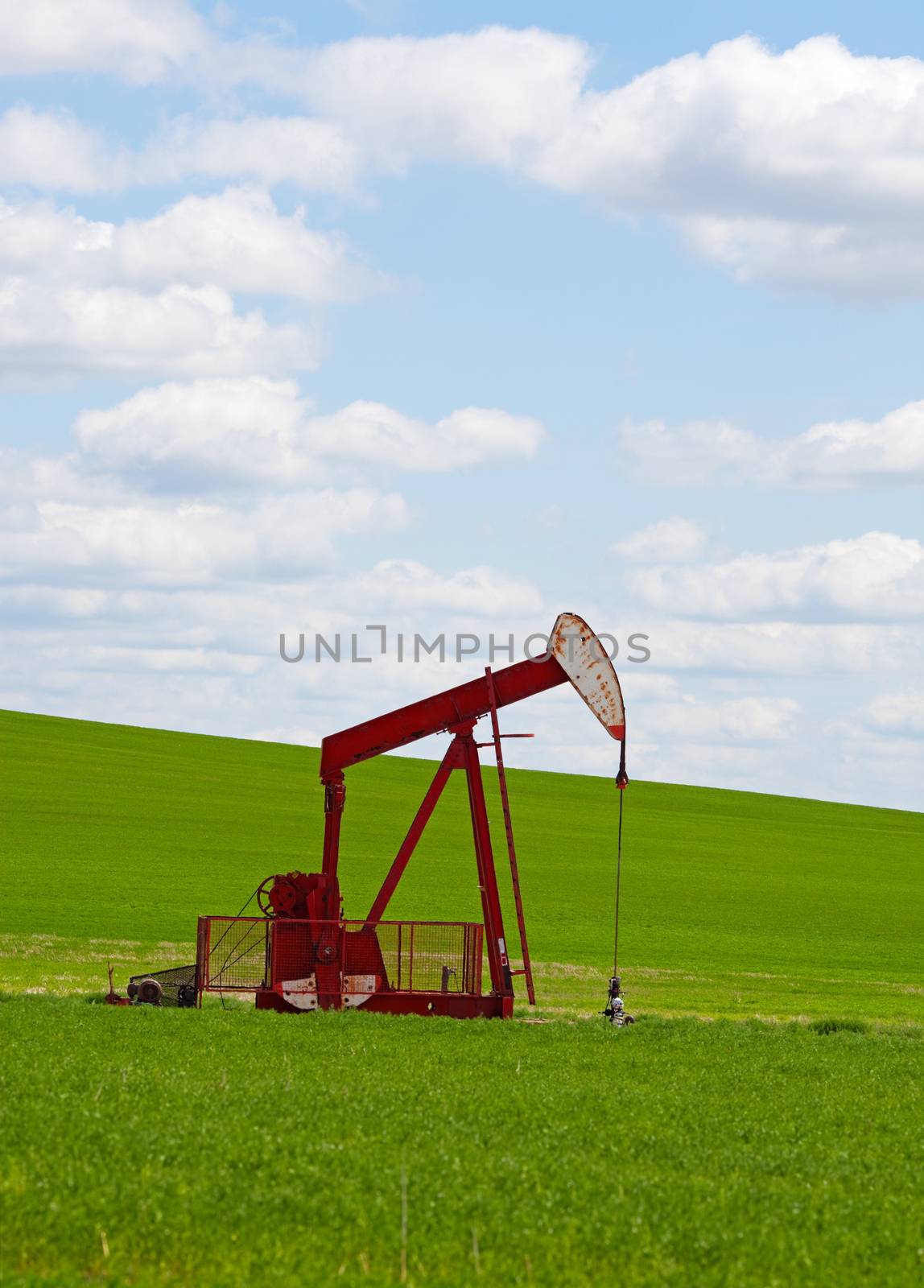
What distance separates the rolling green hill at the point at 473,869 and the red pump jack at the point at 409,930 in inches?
186

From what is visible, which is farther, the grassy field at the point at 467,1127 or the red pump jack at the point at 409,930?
the red pump jack at the point at 409,930

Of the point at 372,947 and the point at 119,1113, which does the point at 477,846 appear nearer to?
the point at 372,947

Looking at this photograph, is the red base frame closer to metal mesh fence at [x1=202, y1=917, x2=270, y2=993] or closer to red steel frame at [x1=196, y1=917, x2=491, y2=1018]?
red steel frame at [x1=196, y1=917, x2=491, y2=1018]

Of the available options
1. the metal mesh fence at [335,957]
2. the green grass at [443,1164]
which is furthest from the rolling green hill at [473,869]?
the green grass at [443,1164]

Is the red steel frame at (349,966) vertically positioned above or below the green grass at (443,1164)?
above

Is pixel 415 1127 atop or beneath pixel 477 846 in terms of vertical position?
beneath

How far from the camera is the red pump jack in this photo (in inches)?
801

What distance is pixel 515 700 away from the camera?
21016mm

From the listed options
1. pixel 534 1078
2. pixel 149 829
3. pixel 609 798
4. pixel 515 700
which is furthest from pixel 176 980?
pixel 609 798

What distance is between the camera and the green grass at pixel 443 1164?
891cm

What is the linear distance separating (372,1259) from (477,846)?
12.6 metres

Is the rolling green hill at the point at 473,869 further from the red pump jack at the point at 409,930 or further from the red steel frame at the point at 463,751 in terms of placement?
the red steel frame at the point at 463,751

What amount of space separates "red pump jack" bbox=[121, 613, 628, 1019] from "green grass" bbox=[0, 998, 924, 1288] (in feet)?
9.61

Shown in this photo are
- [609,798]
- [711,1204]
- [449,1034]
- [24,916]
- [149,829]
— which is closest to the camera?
[711,1204]
